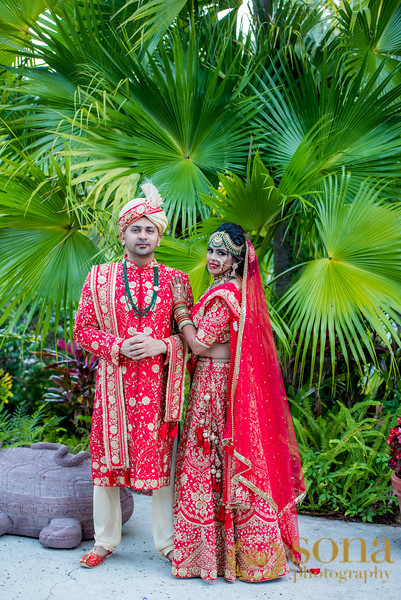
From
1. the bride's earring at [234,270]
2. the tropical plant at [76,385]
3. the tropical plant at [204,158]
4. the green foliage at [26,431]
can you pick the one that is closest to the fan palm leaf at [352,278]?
the tropical plant at [204,158]

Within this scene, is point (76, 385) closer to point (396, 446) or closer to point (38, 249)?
point (38, 249)

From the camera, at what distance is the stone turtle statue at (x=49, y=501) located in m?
3.51

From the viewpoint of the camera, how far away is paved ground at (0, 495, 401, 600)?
2930 millimetres

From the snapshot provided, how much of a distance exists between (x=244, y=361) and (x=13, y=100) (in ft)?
10.9

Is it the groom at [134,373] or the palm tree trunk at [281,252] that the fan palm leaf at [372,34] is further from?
the groom at [134,373]

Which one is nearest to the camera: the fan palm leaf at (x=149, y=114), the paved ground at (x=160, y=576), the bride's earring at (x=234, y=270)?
the paved ground at (x=160, y=576)

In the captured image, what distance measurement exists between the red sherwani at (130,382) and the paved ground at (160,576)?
1.56 ft

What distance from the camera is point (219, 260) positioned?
3.12 m

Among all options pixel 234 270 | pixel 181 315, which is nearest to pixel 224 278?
pixel 234 270

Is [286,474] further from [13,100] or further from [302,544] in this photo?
[13,100]

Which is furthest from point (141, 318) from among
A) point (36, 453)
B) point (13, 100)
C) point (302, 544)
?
point (13, 100)

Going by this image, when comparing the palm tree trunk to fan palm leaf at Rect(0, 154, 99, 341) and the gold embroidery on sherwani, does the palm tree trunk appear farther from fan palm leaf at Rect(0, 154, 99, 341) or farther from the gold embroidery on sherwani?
the gold embroidery on sherwani

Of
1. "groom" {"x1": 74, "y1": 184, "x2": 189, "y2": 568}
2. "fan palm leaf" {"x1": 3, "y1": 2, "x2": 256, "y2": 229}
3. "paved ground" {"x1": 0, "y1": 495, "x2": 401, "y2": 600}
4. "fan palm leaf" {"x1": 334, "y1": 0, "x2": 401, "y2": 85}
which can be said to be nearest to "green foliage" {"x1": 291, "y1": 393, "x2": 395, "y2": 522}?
"paved ground" {"x1": 0, "y1": 495, "x2": 401, "y2": 600}

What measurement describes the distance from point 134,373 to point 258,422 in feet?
2.26
